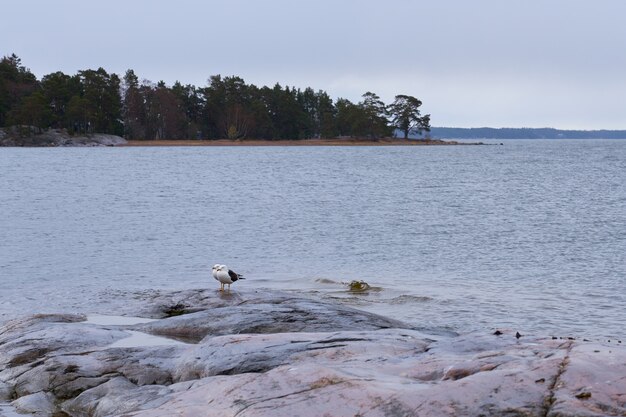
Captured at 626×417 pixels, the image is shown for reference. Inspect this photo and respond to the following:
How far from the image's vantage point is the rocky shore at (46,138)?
170 meters

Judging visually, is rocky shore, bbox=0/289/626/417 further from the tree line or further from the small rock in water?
the tree line

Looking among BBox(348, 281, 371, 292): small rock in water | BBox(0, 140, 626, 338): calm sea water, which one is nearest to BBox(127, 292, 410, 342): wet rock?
BBox(0, 140, 626, 338): calm sea water

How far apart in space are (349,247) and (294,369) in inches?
999

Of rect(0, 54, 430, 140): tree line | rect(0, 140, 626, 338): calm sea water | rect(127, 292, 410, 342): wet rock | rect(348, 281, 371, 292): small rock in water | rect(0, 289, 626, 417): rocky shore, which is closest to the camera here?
rect(0, 289, 626, 417): rocky shore

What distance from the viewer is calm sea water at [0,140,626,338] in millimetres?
21922

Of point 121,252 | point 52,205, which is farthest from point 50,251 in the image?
point 52,205

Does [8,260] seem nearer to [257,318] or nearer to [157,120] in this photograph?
[257,318]

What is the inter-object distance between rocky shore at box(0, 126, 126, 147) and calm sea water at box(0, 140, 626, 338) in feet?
338

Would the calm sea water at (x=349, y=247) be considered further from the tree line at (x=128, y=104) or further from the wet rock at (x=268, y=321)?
the tree line at (x=128, y=104)

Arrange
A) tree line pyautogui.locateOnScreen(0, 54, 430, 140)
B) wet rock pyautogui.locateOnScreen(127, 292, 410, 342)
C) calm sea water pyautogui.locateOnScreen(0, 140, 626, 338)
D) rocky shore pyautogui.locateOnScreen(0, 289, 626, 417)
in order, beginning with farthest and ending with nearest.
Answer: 1. tree line pyautogui.locateOnScreen(0, 54, 430, 140)
2. calm sea water pyautogui.locateOnScreen(0, 140, 626, 338)
3. wet rock pyautogui.locateOnScreen(127, 292, 410, 342)
4. rocky shore pyautogui.locateOnScreen(0, 289, 626, 417)

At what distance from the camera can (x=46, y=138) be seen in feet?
573

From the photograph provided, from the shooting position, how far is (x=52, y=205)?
55031mm

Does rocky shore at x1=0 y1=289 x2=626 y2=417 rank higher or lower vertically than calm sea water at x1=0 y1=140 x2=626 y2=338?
higher

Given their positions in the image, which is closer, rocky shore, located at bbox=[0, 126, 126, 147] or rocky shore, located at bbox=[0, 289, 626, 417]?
rocky shore, located at bbox=[0, 289, 626, 417]
